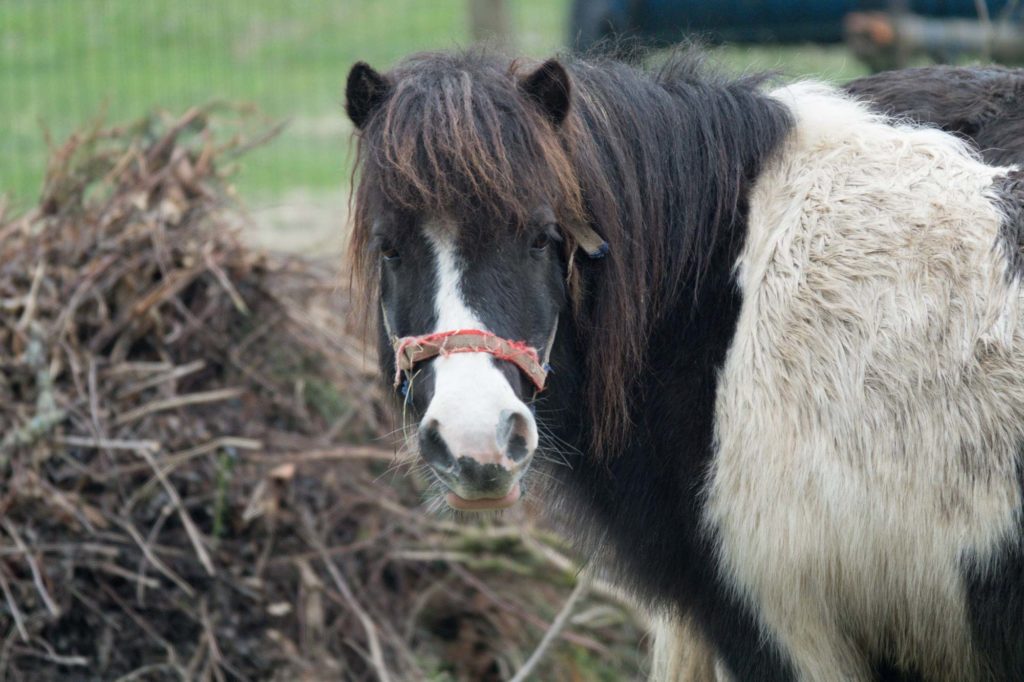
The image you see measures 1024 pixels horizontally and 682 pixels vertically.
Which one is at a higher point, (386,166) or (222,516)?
(386,166)

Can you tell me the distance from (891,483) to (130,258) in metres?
3.33

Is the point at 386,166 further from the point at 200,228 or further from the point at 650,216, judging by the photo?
the point at 200,228

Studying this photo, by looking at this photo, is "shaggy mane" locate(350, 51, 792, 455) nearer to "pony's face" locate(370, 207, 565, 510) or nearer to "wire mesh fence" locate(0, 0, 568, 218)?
"pony's face" locate(370, 207, 565, 510)

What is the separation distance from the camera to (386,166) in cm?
271

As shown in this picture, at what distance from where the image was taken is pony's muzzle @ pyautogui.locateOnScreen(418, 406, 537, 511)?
2.37m

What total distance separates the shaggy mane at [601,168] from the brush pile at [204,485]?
5.94 feet

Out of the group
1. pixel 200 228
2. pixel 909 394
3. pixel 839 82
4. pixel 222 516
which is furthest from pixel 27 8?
pixel 909 394

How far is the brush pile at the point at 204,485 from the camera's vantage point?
4.22 metres

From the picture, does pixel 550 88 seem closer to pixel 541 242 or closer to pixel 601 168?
pixel 601 168

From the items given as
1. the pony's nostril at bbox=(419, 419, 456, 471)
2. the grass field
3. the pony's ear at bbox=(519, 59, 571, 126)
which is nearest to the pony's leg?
the pony's nostril at bbox=(419, 419, 456, 471)

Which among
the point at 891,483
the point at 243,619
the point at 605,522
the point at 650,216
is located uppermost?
the point at 650,216

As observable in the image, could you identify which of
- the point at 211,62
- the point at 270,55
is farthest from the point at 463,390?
the point at 270,55

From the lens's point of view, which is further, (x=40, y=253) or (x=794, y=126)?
A: (x=40, y=253)

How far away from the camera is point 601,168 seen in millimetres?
2863
